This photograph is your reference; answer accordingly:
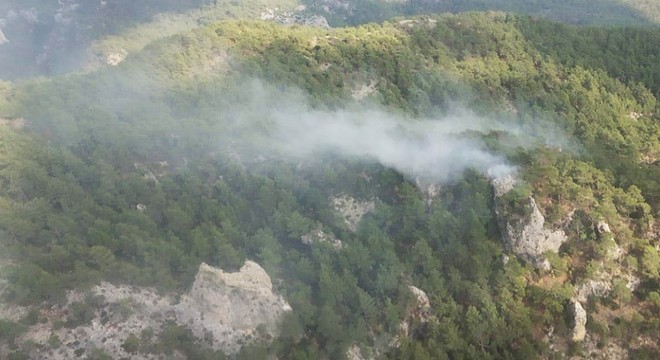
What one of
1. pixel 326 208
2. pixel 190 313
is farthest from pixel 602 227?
pixel 190 313

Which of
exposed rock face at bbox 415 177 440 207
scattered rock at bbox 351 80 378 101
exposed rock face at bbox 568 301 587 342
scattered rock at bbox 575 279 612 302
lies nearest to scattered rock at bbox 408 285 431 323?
exposed rock face at bbox 415 177 440 207

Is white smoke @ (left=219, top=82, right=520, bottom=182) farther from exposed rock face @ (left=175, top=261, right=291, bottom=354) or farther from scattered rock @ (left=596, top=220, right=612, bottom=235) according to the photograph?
exposed rock face @ (left=175, top=261, right=291, bottom=354)

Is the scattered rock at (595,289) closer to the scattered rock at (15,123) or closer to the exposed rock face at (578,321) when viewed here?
the exposed rock face at (578,321)

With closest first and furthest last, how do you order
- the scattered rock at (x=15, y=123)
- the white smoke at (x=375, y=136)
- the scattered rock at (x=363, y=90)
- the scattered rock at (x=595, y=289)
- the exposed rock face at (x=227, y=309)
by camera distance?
1. the exposed rock face at (x=227, y=309)
2. the scattered rock at (x=595, y=289)
3. the white smoke at (x=375, y=136)
4. the scattered rock at (x=15, y=123)
5. the scattered rock at (x=363, y=90)

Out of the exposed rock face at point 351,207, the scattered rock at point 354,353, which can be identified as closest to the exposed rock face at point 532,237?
the exposed rock face at point 351,207

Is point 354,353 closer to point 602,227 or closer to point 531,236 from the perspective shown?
point 531,236
